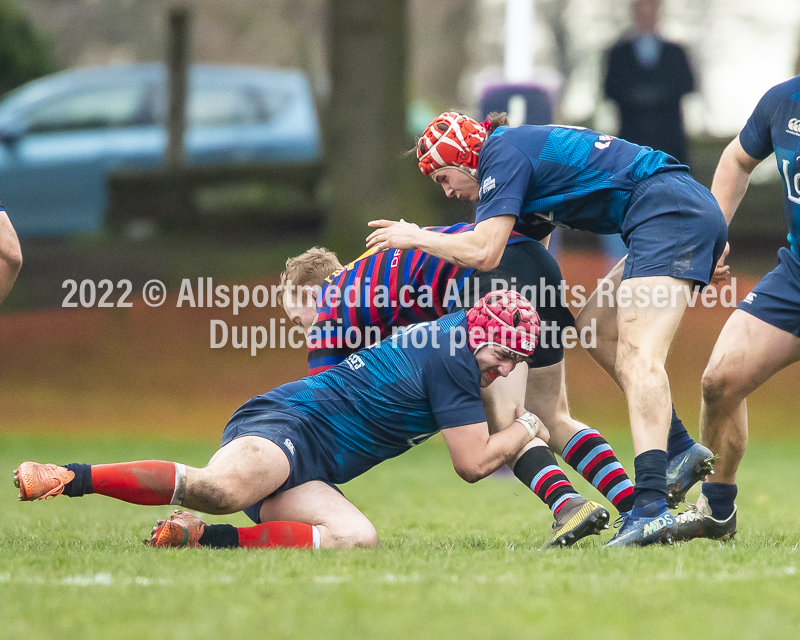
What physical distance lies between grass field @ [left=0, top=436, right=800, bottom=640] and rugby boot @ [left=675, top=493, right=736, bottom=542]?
0.59 feet

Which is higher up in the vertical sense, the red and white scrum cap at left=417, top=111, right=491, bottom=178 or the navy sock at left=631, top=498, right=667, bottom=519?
the red and white scrum cap at left=417, top=111, right=491, bottom=178

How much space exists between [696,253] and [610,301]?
0.53m

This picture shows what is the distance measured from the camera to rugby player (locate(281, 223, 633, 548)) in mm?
4801

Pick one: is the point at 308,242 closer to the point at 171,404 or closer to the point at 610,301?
the point at 171,404

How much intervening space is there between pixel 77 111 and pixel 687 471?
11.9 m

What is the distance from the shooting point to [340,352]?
5074 mm

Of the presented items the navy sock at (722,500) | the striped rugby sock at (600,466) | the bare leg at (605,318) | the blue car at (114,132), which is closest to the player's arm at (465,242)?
the bare leg at (605,318)

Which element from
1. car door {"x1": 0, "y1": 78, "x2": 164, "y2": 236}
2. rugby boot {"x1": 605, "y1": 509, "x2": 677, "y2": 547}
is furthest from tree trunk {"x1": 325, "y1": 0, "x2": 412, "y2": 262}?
rugby boot {"x1": 605, "y1": 509, "x2": 677, "y2": 547}

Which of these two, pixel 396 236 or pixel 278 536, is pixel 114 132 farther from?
pixel 278 536

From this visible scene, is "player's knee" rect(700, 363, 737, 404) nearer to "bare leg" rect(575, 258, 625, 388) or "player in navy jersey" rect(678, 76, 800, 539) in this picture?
"player in navy jersey" rect(678, 76, 800, 539)

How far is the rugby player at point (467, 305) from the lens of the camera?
4801 millimetres

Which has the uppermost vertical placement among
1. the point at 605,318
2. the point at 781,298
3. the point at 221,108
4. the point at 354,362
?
the point at 221,108

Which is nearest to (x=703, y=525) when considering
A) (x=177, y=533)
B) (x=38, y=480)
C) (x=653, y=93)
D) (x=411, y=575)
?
(x=411, y=575)

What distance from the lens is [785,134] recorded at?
4.75 metres
